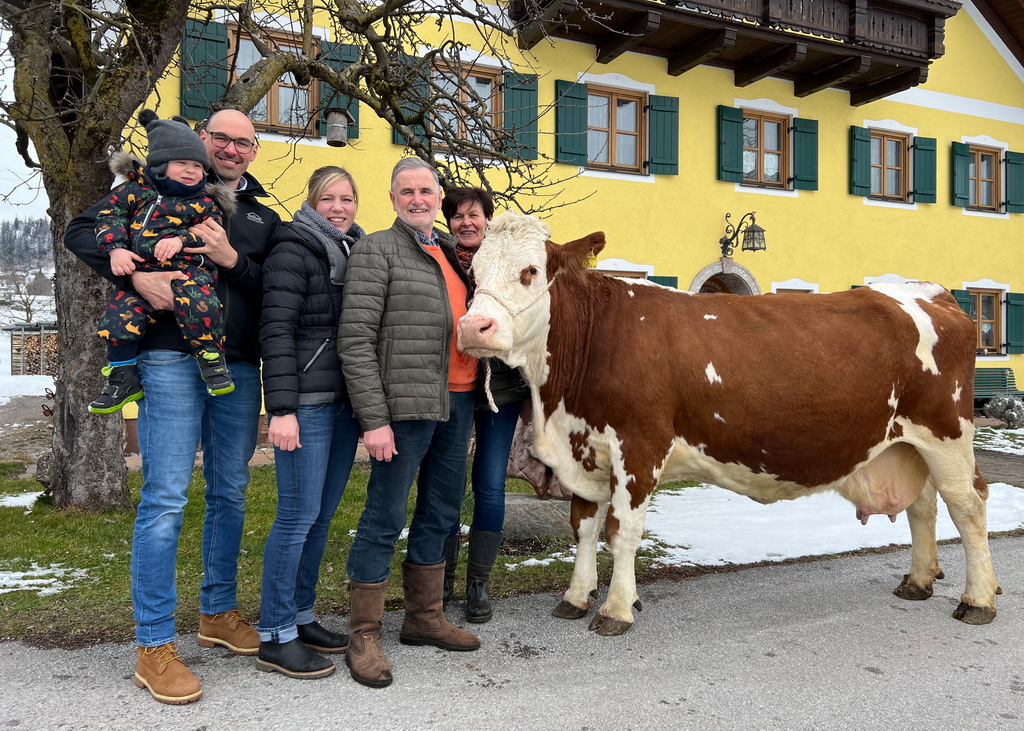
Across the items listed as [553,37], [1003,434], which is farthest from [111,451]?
[1003,434]

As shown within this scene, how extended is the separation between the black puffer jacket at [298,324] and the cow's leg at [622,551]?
4.66 feet

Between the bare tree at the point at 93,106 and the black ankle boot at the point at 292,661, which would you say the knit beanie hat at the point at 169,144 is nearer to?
the black ankle boot at the point at 292,661

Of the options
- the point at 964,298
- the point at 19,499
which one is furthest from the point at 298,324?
the point at 964,298

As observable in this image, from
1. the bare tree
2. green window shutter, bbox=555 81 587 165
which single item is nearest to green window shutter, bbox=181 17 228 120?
the bare tree

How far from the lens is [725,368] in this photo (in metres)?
3.68

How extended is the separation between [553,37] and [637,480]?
28.5ft

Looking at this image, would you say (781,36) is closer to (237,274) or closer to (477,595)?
(477,595)

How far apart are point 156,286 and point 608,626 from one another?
238cm

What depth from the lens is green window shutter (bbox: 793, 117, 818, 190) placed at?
12141 mm

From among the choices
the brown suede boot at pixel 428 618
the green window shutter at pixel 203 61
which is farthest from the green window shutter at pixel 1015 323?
the brown suede boot at pixel 428 618

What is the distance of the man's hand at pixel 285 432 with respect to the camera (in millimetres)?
2744

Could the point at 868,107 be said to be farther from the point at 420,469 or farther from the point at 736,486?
the point at 420,469

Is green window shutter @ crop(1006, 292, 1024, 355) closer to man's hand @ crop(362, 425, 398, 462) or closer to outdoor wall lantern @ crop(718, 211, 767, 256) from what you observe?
outdoor wall lantern @ crop(718, 211, 767, 256)

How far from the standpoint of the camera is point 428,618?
10.7 feet
